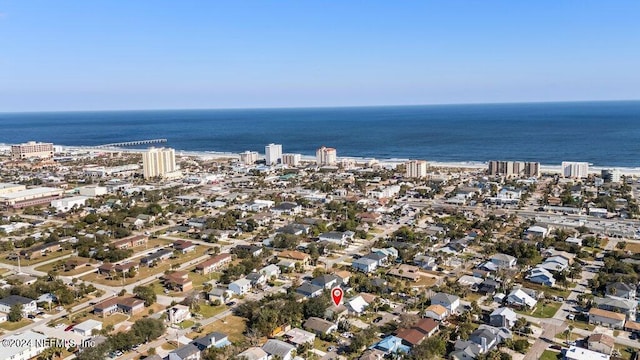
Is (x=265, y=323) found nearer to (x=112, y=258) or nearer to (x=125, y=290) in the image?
(x=125, y=290)

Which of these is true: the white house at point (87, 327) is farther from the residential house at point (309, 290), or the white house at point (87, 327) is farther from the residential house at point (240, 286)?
the residential house at point (309, 290)

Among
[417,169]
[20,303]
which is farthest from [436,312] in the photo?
[417,169]

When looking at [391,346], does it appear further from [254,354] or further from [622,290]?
[622,290]

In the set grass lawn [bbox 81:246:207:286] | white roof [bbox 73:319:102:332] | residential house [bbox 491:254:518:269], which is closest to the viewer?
white roof [bbox 73:319:102:332]

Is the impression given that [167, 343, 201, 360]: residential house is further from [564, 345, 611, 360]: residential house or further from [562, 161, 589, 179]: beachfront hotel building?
[562, 161, 589, 179]: beachfront hotel building

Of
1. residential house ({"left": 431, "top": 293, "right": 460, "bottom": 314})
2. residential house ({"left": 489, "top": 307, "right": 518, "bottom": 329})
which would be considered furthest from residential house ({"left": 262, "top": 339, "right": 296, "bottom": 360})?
residential house ({"left": 489, "top": 307, "right": 518, "bottom": 329})
